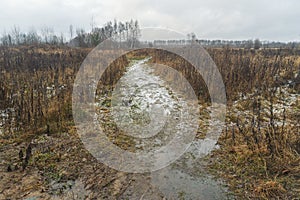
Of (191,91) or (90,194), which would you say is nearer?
(90,194)

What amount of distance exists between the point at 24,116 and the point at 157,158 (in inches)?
96.2

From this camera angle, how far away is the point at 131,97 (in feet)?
20.6

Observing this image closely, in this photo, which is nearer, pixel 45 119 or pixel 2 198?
pixel 2 198

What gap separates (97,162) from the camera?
300 cm

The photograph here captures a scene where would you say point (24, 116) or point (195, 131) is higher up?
point (24, 116)

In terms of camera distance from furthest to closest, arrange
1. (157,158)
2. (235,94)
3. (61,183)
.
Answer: (235,94)
(157,158)
(61,183)

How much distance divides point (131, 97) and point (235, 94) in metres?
2.75

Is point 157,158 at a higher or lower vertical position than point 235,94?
lower

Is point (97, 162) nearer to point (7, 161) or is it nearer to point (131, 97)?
point (7, 161)

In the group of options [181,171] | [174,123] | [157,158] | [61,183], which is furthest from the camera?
[174,123]

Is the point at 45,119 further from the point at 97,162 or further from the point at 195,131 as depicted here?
the point at 195,131

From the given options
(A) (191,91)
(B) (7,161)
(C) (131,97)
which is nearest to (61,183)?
(B) (7,161)

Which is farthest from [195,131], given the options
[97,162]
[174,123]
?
[97,162]

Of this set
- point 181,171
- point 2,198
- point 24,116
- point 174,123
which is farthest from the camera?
point 174,123
